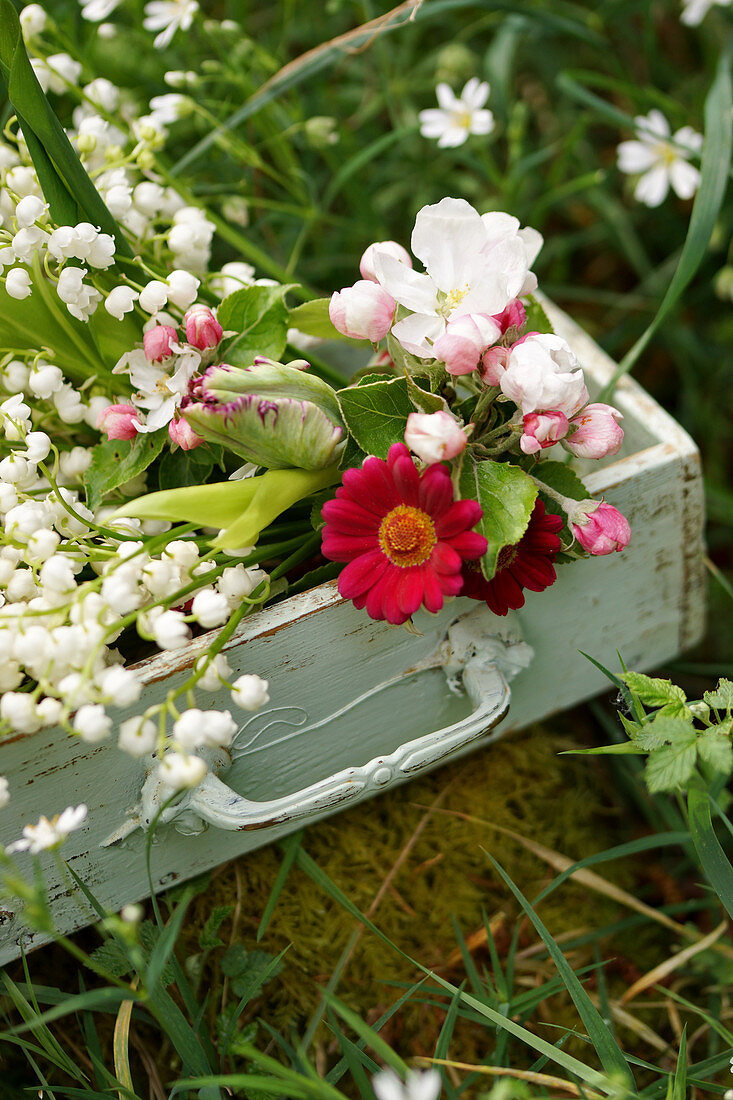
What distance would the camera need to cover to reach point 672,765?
545mm

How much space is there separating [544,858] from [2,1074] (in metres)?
0.51

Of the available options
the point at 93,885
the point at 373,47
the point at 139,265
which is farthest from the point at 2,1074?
the point at 373,47

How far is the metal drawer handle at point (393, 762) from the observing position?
23.5 inches

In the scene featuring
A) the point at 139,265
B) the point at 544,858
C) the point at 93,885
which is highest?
the point at 139,265

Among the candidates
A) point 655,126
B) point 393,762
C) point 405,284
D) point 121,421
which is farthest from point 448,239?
point 655,126

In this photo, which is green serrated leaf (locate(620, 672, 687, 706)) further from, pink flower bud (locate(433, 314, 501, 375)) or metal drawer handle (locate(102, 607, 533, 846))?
pink flower bud (locate(433, 314, 501, 375))

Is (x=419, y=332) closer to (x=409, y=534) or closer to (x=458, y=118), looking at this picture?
(x=409, y=534)

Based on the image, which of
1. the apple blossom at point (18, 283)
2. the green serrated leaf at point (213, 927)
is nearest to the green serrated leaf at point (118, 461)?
the apple blossom at point (18, 283)

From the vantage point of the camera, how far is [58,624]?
0.52 metres

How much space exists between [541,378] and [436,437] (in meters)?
0.08

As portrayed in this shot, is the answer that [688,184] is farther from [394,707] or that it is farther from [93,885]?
[93,885]

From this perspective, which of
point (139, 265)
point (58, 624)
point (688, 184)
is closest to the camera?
point (58, 624)

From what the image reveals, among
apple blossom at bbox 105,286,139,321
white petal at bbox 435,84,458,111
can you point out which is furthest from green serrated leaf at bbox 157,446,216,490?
white petal at bbox 435,84,458,111

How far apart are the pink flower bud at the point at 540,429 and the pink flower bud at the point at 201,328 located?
23cm
